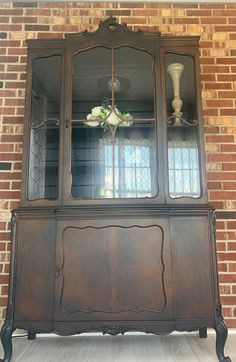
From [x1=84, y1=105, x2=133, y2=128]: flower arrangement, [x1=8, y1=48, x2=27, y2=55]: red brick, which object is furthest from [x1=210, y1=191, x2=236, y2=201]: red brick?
[x1=8, y1=48, x2=27, y2=55]: red brick

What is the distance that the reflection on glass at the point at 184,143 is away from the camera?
1.79 meters

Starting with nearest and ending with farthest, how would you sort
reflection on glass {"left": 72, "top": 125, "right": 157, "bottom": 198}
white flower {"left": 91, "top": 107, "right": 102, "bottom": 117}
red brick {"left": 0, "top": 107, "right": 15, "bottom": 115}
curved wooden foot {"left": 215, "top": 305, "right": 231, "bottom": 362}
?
1. curved wooden foot {"left": 215, "top": 305, "right": 231, "bottom": 362}
2. reflection on glass {"left": 72, "top": 125, "right": 157, "bottom": 198}
3. white flower {"left": 91, "top": 107, "right": 102, "bottom": 117}
4. red brick {"left": 0, "top": 107, "right": 15, "bottom": 115}

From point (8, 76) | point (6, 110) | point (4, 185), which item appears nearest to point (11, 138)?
point (6, 110)

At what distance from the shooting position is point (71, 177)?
1760 mm

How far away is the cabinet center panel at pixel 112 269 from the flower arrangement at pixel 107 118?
0.60 m

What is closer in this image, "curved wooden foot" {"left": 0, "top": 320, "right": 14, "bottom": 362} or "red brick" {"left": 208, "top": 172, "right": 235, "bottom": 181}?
"curved wooden foot" {"left": 0, "top": 320, "right": 14, "bottom": 362}

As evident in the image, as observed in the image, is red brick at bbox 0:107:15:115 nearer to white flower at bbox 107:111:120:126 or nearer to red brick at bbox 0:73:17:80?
red brick at bbox 0:73:17:80

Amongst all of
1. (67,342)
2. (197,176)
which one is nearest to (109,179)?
(197,176)

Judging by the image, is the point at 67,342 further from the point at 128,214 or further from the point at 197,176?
the point at 197,176

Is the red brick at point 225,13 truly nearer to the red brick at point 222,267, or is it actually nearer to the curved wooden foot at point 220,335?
the red brick at point 222,267

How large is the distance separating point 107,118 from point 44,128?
374 millimetres

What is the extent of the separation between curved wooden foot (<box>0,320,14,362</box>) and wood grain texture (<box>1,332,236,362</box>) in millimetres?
67

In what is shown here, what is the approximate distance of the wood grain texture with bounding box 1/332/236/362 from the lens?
5.39ft

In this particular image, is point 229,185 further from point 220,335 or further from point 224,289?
point 220,335
